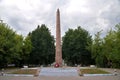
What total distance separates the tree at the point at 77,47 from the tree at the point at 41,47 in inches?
158

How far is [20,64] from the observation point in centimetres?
6650

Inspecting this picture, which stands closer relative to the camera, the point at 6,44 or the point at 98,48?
the point at 6,44

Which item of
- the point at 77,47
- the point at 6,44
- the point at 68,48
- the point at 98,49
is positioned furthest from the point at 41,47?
the point at 6,44

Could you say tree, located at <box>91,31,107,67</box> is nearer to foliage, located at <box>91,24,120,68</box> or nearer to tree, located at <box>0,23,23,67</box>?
foliage, located at <box>91,24,120,68</box>

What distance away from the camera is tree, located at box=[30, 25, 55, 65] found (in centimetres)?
6881

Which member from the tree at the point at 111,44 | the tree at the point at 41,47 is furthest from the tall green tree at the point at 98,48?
the tree at the point at 41,47

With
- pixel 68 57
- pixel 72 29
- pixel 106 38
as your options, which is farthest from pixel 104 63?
pixel 72 29

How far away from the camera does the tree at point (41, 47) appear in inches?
2709

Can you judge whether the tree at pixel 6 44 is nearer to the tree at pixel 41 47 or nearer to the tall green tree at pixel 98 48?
the tall green tree at pixel 98 48

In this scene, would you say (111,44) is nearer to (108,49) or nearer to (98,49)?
(108,49)

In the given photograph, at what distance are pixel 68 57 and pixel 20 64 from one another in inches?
503

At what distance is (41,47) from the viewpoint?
69062 mm

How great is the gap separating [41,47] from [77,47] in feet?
31.2

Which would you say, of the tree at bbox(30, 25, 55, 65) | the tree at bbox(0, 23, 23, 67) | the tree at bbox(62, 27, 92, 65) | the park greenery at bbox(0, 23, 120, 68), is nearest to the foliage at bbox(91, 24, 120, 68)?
the park greenery at bbox(0, 23, 120, 68)
